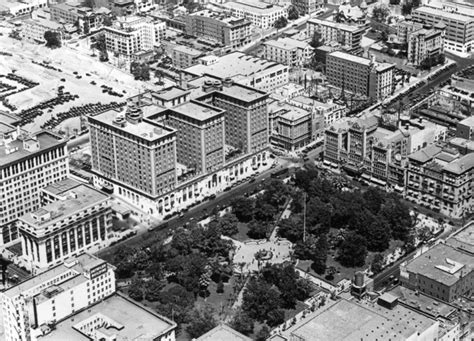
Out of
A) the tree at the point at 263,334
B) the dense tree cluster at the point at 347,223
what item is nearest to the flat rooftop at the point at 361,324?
the tree at the point at 263,334

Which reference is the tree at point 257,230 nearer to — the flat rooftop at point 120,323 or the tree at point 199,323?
the tree at point 199,323

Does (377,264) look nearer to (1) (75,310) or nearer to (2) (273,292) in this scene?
(2) (273,292)

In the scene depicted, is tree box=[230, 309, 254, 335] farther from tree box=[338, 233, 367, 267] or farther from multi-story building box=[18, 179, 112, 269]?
multi-story building box=[18, 179, 112, 269]

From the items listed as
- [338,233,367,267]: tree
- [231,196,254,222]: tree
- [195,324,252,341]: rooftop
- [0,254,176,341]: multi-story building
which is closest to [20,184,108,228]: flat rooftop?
[0,254,176,341]: multi-story building

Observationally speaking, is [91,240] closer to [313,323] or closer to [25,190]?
[25,190]

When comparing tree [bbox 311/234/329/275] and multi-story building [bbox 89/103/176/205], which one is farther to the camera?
multi-story building [bbox 89/103/176/205]

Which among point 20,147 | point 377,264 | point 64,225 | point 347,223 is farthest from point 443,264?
point 20,147

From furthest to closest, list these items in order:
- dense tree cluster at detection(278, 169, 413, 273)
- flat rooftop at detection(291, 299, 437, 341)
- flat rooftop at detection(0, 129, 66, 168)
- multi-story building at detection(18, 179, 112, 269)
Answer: flat rooftop at detection(0, 129, 66, 168) → dense tree cluster at detection(278, 169, 413, 273) → multi-story building at detection(18, 179, 112, 269) → flat rooftop at detection(291, 299, 437, 341)
